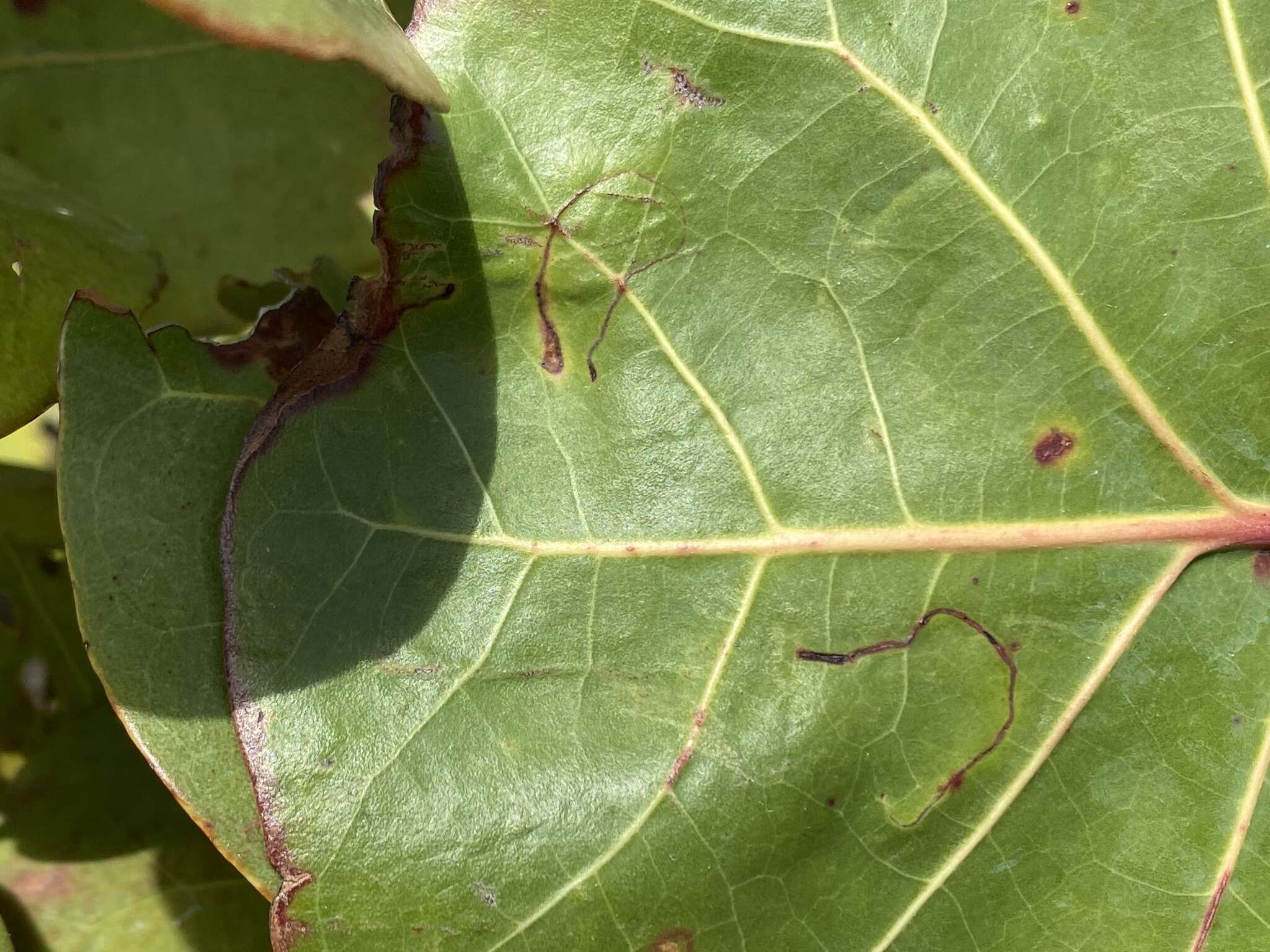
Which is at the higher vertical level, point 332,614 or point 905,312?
point 905,312

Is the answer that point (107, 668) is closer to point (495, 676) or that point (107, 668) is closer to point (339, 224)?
point (495, 676)

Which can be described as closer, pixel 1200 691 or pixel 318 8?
pixel 318 8

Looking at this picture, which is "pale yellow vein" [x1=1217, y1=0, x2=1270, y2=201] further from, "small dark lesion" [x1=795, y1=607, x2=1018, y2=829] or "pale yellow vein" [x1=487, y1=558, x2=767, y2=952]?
"pale yellow vein" [x1=487, y1=558, x2=767, y2=952]

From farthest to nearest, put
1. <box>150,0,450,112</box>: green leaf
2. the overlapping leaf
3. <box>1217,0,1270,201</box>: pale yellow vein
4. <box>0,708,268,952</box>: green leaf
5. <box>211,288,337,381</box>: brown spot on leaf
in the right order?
the overlapping leaf → <box>0,708,268,952</box>: green leaf → <box>211,288,337,381</box>: brown spot on leaf → <box>1217,0,1270,201</box>: pale yellow vein → <box>150,0,450,112</box>: green leaf

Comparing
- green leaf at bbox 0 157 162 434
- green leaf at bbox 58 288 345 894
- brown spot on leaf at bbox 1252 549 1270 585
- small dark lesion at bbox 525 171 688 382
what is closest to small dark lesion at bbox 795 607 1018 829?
brown spot on leaf at bbox 1252 549 1270 585

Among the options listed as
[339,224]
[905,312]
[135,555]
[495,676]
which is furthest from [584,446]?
[339,224]
